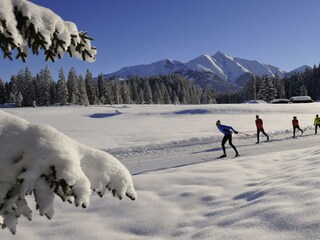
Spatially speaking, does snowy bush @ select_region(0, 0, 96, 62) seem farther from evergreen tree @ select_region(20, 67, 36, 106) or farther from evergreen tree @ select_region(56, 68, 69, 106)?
evergreen tree @ select_region(20, 67, 36, 106)

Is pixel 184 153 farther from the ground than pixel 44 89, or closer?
closer

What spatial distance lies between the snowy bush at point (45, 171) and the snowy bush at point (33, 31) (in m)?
0.55

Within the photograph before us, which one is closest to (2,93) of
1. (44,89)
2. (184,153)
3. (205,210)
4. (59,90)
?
(44,89)

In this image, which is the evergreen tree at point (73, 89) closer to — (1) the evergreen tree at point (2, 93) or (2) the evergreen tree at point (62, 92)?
(2) the evergreen tree at point (62, 92)

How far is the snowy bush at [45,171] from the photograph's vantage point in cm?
189

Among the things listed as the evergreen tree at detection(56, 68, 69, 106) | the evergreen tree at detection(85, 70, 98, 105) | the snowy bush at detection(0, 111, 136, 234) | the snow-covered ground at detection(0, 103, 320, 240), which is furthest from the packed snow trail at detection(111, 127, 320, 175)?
the evergreen tree at detection(85, 70, 98, 105)

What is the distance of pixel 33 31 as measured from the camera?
7.89 ft

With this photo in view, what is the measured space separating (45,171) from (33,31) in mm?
1067

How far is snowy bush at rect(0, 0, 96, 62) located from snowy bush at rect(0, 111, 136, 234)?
1.79ft

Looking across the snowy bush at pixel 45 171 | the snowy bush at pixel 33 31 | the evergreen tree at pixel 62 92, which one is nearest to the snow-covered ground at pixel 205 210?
the snowy bush at pixel 45 171

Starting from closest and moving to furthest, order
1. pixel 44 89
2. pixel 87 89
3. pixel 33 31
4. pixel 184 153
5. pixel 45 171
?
pixel 45 171, pixel 33 31, pixel 184 153, pixel 44 89, pixel 87 89

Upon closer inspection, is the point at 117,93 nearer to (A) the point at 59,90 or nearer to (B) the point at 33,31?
→ (A) the point at 59,90

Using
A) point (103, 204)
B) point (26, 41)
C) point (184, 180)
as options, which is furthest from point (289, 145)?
→ point (26, 41)

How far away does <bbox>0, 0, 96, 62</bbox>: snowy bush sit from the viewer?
7.37ft
